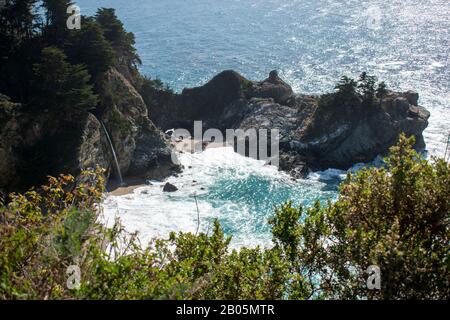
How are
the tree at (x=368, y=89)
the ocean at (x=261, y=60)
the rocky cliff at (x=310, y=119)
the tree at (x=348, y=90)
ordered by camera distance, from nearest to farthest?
the ocean at (x=261, y=60) < the rocky cliff at (x=310, y=119) < the tree at (x=348, y=90) < the tree at (x=368, y=89)

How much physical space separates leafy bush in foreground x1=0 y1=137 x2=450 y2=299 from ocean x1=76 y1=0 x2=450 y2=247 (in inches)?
946

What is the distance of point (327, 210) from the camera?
18.1 m

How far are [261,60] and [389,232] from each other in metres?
83.8

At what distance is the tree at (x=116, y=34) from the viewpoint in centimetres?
5997

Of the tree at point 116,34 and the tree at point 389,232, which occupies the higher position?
the tree at point 116,34

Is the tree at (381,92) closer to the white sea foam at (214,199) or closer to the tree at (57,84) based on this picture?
the white sea foam at (214,199)

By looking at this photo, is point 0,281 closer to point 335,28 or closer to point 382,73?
point 382,73

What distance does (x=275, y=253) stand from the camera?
17234 mm

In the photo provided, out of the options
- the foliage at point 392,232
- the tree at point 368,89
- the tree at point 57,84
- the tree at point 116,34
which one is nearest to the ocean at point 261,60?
the tree at point 368,89

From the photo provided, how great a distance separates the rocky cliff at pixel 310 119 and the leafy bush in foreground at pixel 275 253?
39.0 meters

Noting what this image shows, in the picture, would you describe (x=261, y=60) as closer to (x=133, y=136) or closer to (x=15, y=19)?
(x=133, y=136)

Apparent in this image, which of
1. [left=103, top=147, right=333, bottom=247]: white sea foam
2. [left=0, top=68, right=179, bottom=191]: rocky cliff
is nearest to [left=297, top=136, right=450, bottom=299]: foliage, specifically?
[left=103, top=147, right=333, bottom=247]: white sea foam

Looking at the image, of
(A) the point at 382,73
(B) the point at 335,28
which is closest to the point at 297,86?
(A) the point at 382,73

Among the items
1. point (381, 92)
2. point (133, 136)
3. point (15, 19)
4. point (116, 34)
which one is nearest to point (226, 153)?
point (133, 136)
